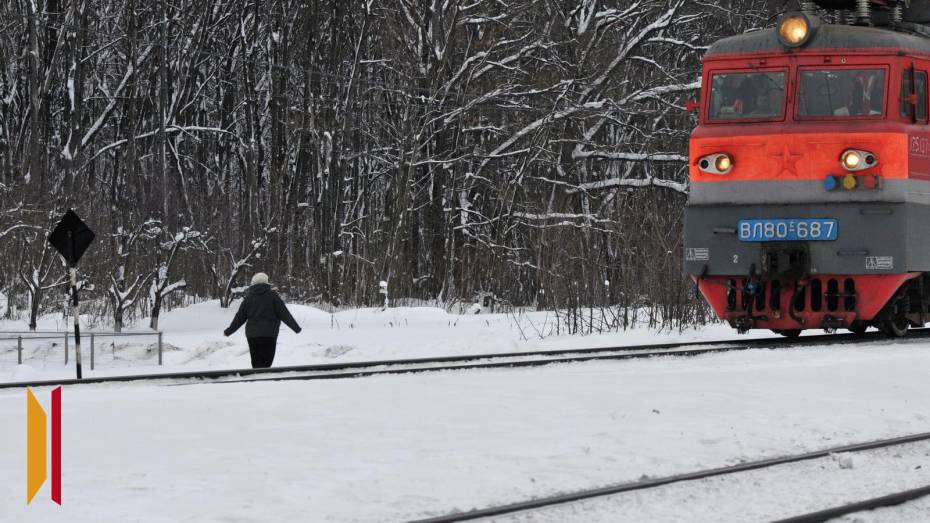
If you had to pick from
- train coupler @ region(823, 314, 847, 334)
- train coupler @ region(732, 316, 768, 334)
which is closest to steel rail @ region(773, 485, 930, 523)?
train coupler @ region(823, 314, 847, 334)

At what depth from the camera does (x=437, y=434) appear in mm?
8617

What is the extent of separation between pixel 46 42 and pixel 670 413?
83.3 feet

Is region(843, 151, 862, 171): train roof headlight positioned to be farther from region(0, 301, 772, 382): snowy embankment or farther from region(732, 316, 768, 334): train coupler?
region(0, 301, 772, 382): snowy embankment

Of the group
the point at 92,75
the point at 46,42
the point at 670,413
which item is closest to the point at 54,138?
the point at 92,75

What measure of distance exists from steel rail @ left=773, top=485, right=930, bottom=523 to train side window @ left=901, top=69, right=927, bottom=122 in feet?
26.9

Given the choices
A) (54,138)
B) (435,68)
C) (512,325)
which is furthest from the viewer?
(54,138)

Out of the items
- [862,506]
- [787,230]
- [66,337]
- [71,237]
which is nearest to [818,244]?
[787,230]

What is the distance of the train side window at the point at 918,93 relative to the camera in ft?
47.1

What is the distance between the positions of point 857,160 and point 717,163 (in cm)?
149

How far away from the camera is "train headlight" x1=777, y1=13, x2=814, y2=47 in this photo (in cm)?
1452

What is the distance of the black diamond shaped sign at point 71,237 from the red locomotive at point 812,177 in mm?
8162

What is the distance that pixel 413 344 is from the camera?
18.9 m

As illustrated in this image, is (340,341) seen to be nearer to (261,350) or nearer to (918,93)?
(261,350)

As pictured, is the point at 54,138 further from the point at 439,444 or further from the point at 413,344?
the point at 439,444
